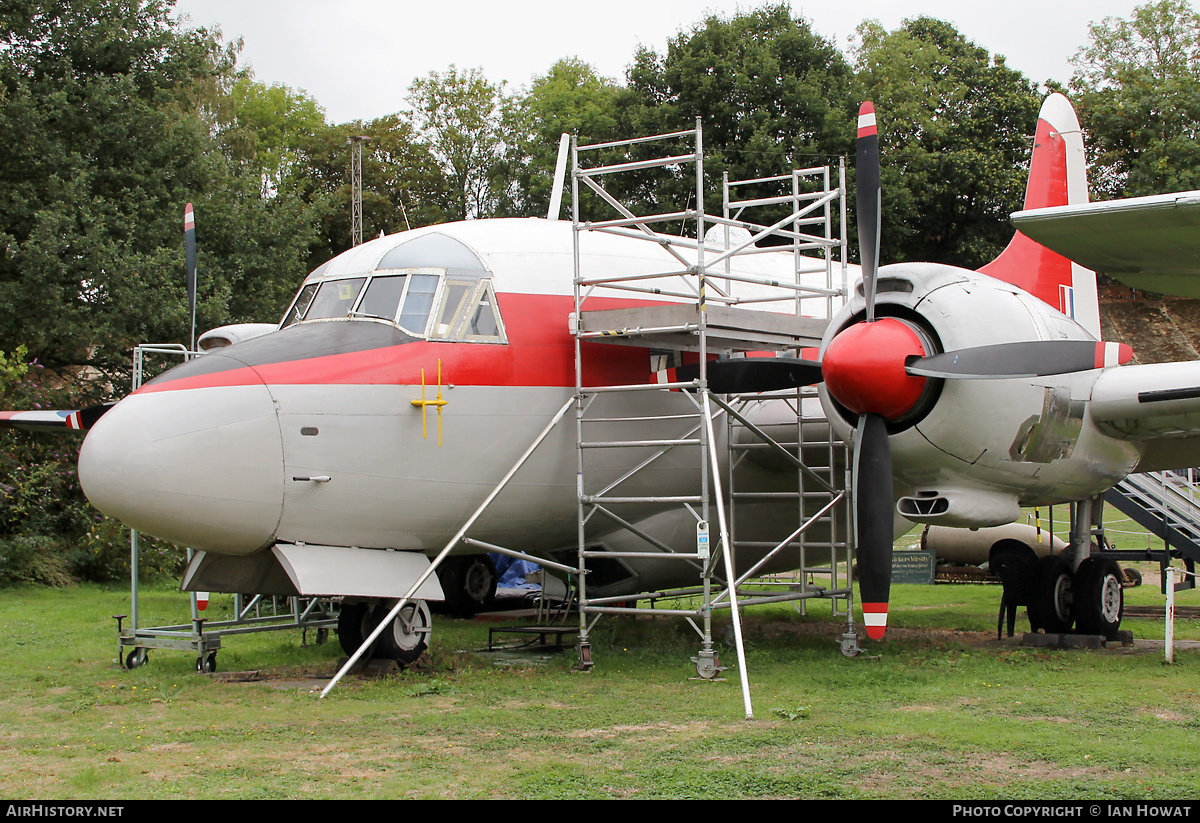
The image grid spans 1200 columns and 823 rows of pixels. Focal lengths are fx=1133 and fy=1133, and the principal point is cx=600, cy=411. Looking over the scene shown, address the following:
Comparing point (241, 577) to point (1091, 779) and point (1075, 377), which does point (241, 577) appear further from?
point (1075, 377)

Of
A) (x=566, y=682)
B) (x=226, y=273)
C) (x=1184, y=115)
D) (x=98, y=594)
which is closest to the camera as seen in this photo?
(x=566, y=682)

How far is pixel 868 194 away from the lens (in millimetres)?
10367

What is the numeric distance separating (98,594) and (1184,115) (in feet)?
126

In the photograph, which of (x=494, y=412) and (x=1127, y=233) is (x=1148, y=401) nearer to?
(x=1127, y=233)

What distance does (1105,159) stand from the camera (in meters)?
41.6

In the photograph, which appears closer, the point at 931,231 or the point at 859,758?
the point at 859,758

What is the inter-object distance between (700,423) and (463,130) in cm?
3858

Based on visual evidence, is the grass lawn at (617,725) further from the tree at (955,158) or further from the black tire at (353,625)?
the tree at (955,158)

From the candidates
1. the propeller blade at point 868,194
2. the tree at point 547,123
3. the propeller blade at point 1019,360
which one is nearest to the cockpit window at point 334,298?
the propeller blade at point 868,194

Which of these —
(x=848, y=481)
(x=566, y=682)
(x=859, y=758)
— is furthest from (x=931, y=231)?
(x=859, y=758)

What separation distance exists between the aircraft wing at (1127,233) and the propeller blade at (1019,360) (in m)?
3.30

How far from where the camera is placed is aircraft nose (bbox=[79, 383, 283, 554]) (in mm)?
8773

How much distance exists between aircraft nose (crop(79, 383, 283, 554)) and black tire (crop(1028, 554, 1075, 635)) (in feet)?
26.3

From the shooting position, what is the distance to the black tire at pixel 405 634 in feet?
33.1
